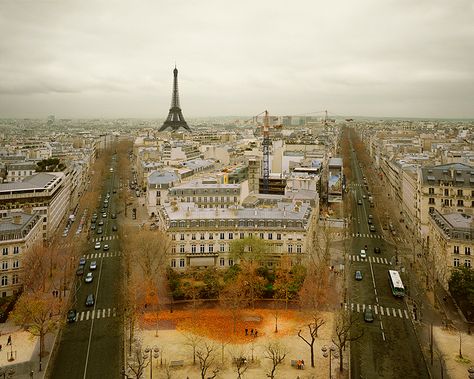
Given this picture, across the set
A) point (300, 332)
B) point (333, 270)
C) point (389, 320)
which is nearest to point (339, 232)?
point (333, 270)

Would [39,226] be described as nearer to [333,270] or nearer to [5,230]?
[5,230]

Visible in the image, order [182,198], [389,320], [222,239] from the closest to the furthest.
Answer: [389,320] → [222,239] → [182,198]

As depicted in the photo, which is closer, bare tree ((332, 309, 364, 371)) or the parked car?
bare tree ((332, 309, 364, 371))

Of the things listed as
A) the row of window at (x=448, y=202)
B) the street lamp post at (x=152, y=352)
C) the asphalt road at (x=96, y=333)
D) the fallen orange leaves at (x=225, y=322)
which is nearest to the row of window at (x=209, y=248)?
the asphalt road at (x=96, y=333)

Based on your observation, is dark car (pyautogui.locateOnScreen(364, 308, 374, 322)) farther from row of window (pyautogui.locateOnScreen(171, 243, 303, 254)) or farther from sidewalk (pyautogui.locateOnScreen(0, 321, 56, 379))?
sidewalk (pyautogui.locateOnScreen(0, 321, 56, 379))

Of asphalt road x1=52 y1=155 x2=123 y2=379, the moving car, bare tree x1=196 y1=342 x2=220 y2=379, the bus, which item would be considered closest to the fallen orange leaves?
bare tree x1=196 y1=342 x2=220 y2=379

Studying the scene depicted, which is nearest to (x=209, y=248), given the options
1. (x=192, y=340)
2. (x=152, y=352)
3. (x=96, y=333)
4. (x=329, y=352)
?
(x=96, y=333)

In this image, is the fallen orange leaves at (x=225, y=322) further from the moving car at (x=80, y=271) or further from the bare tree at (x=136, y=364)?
the moving car at (x=80, y=271)
